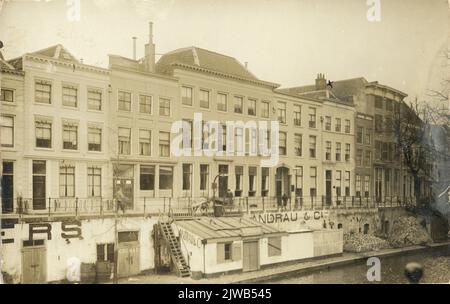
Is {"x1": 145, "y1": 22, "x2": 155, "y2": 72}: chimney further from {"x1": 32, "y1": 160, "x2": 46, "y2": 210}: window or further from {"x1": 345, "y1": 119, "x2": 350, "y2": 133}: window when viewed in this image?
{"x1": 345, "y1": 119, "x2": 350, "y2": 133}: window

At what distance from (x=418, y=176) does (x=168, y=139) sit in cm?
498

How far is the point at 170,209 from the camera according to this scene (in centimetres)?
786

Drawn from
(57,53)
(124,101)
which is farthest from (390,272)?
(57,53)

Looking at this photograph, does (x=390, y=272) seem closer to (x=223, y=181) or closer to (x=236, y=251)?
(x=236, y=251)

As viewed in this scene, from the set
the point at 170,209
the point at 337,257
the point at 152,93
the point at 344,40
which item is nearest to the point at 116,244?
the point at 170,209

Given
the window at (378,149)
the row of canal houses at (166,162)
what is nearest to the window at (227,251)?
the row of canal houses at (166,162)

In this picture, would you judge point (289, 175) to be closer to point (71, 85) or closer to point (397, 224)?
→ point (397, 224)

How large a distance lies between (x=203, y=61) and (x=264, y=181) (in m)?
2.69

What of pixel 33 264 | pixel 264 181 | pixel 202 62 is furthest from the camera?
pixel 264 181

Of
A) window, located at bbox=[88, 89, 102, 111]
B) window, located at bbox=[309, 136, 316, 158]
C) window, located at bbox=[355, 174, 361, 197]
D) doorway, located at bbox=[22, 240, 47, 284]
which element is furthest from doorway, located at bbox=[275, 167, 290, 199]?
doorway, located at bbox=[22, 240, 47, 284]

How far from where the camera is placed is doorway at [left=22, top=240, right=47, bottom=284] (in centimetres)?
688

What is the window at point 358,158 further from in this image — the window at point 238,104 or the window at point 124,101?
the window at point 124,101

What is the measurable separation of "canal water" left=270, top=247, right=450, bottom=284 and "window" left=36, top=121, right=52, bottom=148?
4.60 metres

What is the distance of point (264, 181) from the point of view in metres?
8.75
